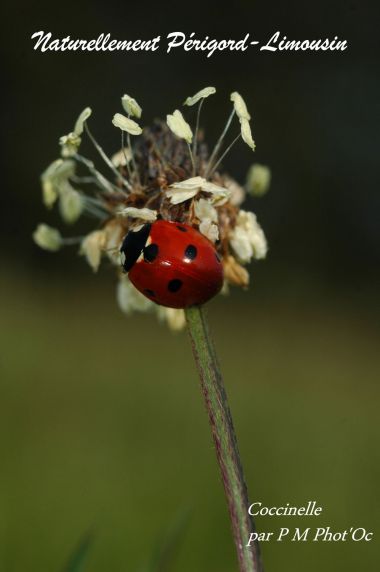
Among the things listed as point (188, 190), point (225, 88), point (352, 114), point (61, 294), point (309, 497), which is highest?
point (225, 88)

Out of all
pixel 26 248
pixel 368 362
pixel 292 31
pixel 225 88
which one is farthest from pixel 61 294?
pixel 292 31

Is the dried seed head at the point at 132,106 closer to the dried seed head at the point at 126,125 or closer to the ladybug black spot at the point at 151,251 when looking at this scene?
the dried seed head at the point at 126,125

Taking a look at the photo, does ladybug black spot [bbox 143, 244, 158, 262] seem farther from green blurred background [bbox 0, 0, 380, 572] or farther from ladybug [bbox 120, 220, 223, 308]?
green blurred background [bbox 0, 0, 380, 572]

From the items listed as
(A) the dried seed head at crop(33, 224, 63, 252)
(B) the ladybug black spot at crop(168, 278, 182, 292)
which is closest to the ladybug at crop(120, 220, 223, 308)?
(B) the ladybug black spot at crop(168, 278, 182, 292)

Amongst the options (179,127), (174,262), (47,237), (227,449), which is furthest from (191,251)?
(47,237)

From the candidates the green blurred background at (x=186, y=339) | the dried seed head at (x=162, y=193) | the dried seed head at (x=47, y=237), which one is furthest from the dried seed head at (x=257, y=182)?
the green blurred background at (x=186, y=339)

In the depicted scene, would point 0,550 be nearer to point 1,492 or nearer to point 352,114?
point 1,492

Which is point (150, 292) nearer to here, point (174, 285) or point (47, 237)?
point (174, 285)

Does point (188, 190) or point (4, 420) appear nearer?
point (188, 190)
